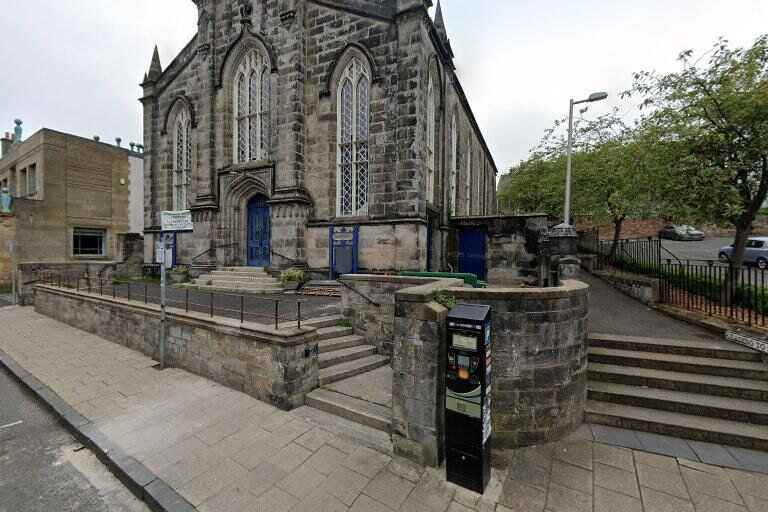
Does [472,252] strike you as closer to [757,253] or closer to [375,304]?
[375,304]

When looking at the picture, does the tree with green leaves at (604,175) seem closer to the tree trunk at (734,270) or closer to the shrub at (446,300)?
the tree trunk at (734,270)

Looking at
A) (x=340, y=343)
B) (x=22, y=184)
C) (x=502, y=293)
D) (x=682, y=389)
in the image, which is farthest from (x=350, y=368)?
(x=22, y=184)

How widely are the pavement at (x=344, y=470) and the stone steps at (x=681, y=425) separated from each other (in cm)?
40

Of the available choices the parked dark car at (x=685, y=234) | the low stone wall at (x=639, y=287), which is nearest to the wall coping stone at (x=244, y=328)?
the low stone wall at (x=639, y=287)

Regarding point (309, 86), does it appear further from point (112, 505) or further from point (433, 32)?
point (112, 505)

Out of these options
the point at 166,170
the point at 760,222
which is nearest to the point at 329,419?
the point at 166,170

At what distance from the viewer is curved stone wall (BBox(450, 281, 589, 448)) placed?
12.8 ft

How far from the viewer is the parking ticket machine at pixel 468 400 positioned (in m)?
3.23

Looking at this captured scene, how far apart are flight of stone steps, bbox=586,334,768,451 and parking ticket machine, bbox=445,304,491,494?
7.43 ft

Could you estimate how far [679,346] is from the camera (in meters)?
5.40

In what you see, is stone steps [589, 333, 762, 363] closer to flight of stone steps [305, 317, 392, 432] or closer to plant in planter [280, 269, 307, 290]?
flight of stone steps [305, 317, 392, 432]

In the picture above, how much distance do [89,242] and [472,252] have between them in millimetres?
27262

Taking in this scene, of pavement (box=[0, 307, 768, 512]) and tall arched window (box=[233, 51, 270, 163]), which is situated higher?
tall arched window (box=[233, 51, 270, 163])

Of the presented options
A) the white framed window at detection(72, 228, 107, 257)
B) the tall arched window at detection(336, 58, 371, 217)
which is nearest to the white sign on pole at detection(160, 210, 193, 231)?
the tall arched window at detection(336, 58, 371, 217)
